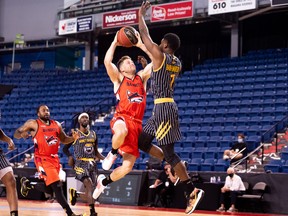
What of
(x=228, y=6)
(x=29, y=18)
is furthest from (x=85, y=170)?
(x=29, y=18)

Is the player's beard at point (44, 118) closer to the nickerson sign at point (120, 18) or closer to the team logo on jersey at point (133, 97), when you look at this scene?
the team logo on jersey at point (133, 97)

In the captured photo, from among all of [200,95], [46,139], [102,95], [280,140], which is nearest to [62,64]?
[102,95]

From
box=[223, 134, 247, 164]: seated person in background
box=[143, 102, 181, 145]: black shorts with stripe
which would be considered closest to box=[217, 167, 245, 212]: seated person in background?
box=[223, 134, 247, 164]: seated person in background

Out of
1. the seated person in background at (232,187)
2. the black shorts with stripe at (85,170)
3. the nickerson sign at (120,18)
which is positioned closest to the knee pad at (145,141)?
the black shorts with stripe at (85,170)

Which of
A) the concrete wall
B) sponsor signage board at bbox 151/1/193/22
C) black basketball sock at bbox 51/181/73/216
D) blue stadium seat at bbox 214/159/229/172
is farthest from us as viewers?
the concrete wall

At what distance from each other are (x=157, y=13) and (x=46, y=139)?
51.7 ft

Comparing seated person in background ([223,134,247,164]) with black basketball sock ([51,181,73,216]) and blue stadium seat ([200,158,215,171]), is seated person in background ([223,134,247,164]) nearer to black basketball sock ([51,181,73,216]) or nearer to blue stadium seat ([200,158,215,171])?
blue stadium seat ([200,158,215,171])

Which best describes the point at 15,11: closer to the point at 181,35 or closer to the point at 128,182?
the point at 181,35

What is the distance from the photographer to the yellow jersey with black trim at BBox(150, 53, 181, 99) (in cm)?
722

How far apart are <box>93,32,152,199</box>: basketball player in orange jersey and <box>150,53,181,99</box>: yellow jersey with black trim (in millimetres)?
406

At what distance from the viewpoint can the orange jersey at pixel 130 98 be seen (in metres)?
7.76

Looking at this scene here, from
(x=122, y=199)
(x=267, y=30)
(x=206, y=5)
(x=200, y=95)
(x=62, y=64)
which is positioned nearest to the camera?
(x=122, y=199)

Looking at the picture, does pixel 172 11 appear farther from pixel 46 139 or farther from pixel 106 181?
pixel 106 181

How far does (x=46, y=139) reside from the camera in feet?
30.3
